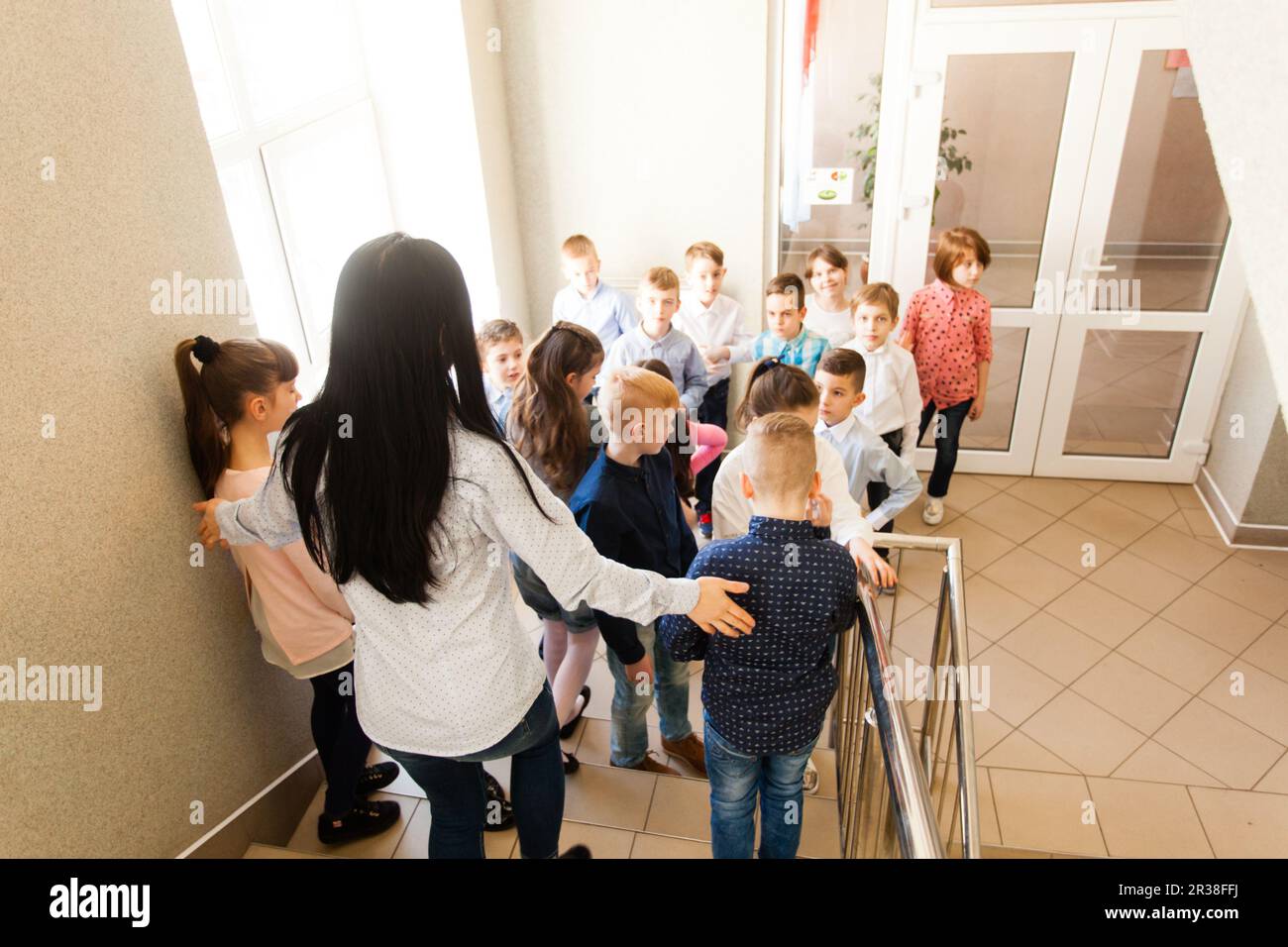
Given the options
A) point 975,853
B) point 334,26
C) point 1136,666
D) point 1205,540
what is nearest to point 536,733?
point 975,853

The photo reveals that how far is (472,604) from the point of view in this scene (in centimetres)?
179

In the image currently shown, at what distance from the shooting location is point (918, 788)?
1.66m

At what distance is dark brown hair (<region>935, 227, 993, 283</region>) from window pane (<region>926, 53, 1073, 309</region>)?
0.65 meters

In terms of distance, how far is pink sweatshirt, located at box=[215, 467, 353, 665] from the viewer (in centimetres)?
228

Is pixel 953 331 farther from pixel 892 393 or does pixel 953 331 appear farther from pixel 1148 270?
pixel 1148 270

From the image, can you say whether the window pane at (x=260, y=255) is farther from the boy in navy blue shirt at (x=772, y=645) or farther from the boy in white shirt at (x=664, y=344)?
the boy in navy blue shirt at (x=772, y=645)

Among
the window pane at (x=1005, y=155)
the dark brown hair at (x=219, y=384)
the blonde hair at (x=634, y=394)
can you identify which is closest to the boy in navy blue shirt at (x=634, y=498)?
the blonde hair at (x=634, y=394)

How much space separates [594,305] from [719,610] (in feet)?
9.67

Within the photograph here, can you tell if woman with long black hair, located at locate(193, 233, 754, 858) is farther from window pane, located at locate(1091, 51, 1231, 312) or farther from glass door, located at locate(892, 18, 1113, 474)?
window pane, located at locate(1091, 51, 1231, 312)

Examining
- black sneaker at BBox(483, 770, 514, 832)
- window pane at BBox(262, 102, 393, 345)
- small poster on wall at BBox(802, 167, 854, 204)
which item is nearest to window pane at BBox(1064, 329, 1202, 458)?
small poster on wall at BBox(802, 167, 854, 204)

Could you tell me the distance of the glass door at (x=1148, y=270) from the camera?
434 centimetres

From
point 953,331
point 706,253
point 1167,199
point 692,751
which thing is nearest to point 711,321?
point 706,253

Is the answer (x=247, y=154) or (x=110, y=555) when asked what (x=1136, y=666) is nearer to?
(x=110, y=555)

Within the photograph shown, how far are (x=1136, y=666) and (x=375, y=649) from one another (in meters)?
3.29
